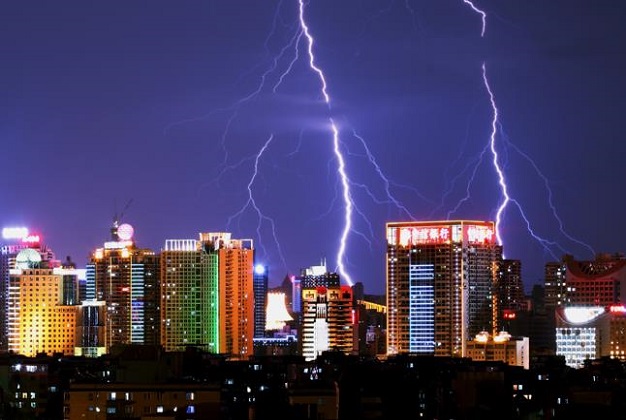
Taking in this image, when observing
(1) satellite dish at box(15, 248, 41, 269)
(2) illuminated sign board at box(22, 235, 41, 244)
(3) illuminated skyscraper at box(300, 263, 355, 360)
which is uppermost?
(2) illuminated sign board at box(22, 235, 41, 244)

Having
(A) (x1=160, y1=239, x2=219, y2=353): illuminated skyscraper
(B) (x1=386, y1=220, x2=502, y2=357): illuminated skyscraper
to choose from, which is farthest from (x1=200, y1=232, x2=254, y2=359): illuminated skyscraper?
(B) (x1=386, y1=220, x2=502, y2=357): illuminated skyscraper

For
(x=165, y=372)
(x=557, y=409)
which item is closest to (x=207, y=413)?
(x=165, y=372)

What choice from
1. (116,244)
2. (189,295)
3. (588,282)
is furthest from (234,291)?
(588,282)

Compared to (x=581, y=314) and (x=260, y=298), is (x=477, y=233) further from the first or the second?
(x=260, y=298)

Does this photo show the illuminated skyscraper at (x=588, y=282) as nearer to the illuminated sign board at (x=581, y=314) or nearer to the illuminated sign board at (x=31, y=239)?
the illuminated sign board at (x=581, y=314)

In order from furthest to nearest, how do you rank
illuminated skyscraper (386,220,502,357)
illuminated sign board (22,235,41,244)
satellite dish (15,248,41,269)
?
illuminated sign board (22,235,41,244) < satellite dish (15,248,41,269) < illuminated skyscraper (386,220,502,357)

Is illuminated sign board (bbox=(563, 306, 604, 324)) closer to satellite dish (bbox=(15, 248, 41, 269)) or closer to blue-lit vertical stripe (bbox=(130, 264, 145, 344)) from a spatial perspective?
blue-lit vertical stripe (bbox=(130, 264, 145, 344))
